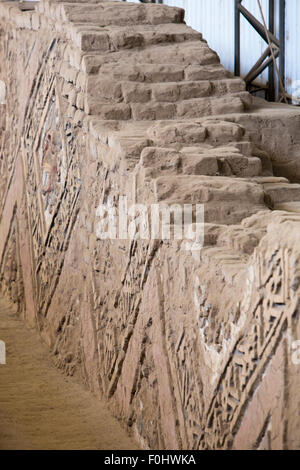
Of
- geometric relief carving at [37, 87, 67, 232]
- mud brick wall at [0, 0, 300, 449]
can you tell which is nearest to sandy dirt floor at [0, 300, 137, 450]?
mud brick wall at [0, 0, 300, 449]

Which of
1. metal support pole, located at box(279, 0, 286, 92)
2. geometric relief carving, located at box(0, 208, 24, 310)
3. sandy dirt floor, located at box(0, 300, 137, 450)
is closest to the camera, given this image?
sandy dirt floor, located at box(0, 300, 137, 450)

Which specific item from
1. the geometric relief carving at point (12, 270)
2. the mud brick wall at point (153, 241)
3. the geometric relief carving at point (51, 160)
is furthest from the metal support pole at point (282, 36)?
the geometric relief carving at point (12, 270)

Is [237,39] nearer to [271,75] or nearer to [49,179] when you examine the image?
[271,75]

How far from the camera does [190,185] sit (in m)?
4.59

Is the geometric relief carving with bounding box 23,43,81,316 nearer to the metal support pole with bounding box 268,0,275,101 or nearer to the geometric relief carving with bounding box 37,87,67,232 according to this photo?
the geometric relief carving with bounding box 37,87,67,232

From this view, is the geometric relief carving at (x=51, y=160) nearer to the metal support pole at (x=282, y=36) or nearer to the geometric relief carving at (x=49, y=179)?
the geometric relief carving at (x=49, y=179)

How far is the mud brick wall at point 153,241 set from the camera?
11.7ft

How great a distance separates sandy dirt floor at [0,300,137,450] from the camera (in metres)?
5.12

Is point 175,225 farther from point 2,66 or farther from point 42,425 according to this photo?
point 2,66

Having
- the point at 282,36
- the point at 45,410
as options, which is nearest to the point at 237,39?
the point at 282,36

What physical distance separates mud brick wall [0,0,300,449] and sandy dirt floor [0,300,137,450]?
0.13 m

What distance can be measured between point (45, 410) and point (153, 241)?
1823mm

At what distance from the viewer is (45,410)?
225 inches

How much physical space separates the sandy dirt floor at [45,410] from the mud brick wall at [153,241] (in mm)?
135
